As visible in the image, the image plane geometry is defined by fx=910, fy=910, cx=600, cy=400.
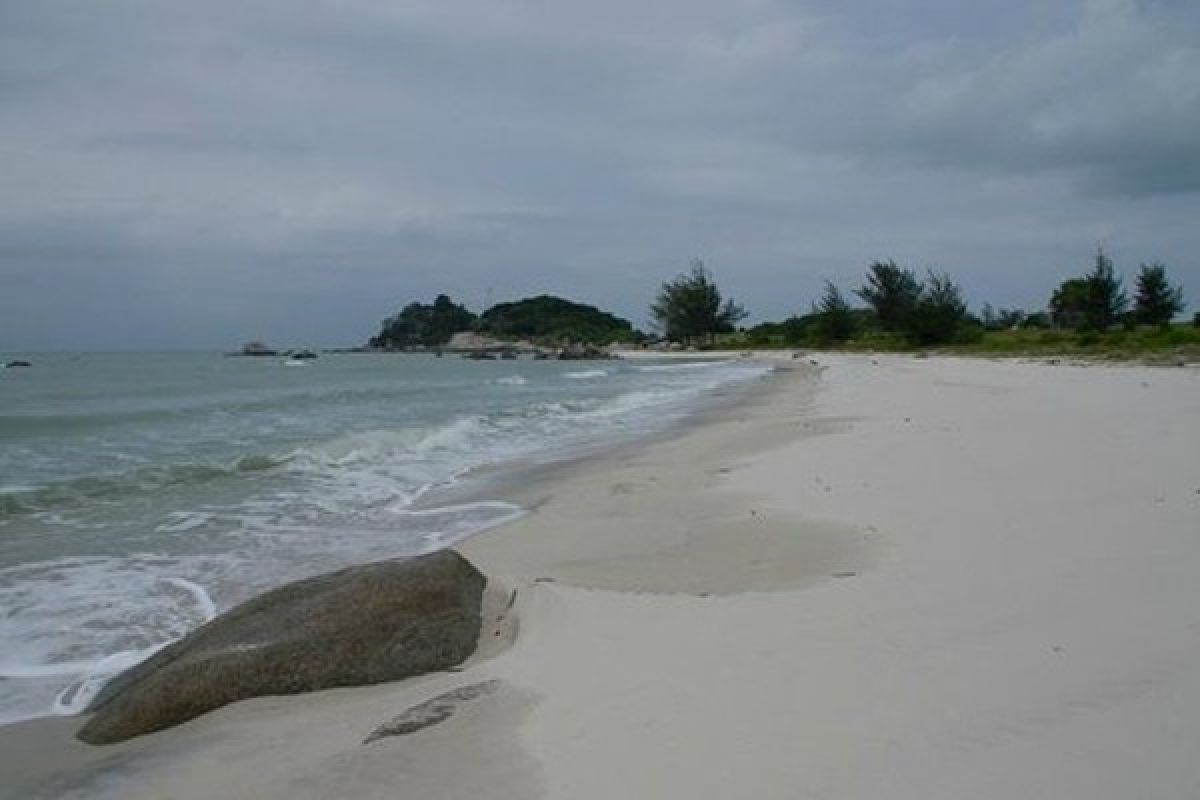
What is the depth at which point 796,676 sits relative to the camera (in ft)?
14.7

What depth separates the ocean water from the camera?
6.93 meters

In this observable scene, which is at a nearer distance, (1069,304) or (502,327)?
(1069,304)

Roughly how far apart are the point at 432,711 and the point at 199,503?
29.9 ft

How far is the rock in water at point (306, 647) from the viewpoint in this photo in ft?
16.7

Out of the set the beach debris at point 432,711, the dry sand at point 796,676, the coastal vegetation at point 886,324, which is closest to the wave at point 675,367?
the coastal vegetation at point 886,324

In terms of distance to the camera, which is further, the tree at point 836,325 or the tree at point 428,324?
the tree at point 428,324

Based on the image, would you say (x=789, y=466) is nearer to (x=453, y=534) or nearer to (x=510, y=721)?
(x=453, y=534)

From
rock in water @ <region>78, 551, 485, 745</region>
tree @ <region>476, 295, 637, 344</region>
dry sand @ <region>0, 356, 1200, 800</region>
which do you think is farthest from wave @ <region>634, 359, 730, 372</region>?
tree @ <region>476, 295, 637, 344</region>

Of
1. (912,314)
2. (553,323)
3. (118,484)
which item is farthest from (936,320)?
(553,323)

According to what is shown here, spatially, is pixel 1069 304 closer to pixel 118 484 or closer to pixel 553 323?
pixel 118 484

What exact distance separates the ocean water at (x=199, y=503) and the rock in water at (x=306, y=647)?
0.72 meters

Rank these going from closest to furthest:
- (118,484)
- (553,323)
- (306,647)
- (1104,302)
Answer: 1. (306,647)
2. (118,484)
3. (1104,302)
4. (553,323)

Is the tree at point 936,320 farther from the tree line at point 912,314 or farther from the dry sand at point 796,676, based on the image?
the dry sand at point 796,676

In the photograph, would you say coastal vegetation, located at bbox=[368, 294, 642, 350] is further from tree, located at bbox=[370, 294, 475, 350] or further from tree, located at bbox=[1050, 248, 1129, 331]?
tree, located at bbox=[1050, 248, 1129, 331]
